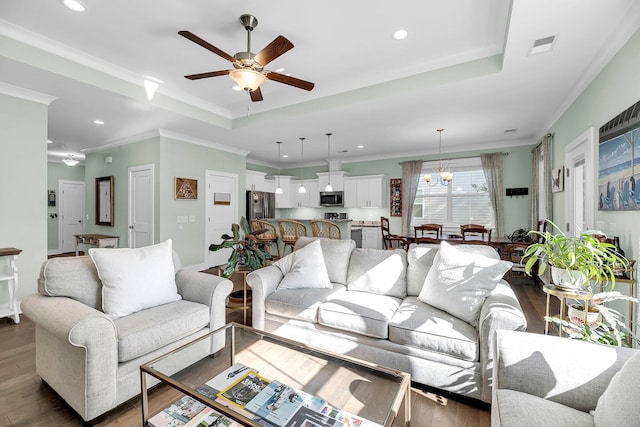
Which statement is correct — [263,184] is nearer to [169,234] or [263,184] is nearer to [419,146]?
[169,234]

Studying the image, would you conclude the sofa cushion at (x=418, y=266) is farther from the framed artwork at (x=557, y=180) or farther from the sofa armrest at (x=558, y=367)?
the framed artwork at (x=557, y=180)

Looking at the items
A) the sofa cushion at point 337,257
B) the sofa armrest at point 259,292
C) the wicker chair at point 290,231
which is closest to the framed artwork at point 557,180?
the sofa cushion at point 337,257

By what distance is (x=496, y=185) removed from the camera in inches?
238

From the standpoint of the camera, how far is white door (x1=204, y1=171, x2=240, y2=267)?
5.86 m

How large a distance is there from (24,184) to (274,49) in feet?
11.7

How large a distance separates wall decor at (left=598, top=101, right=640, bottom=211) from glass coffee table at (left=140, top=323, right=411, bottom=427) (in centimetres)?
225

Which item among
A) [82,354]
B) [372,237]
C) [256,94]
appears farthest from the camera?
[372,237]

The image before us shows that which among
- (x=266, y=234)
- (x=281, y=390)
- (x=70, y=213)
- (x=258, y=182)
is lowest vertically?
(x=281, y=390)

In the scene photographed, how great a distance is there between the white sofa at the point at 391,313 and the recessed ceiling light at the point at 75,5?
2621mm

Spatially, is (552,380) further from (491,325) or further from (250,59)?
(250,59)

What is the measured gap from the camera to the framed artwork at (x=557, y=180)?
155 inches

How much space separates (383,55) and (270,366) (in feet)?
10.1

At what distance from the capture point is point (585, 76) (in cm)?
295

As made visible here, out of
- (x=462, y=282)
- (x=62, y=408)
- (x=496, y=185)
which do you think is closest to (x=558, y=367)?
(x=462, y=282)
